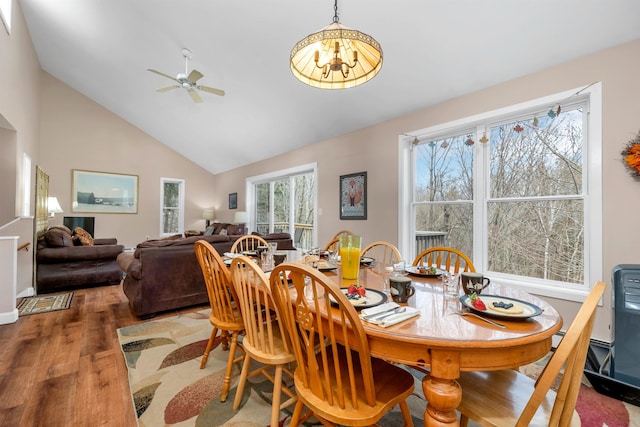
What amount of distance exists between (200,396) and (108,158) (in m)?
7.04

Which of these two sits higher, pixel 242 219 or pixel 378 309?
Answer: pixel 242 219

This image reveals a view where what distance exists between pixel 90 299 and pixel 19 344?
1.45 m

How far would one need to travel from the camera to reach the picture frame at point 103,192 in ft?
21.1

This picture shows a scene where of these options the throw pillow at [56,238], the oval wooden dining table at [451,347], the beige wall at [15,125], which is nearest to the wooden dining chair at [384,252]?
the oval wooden dining table at [451,347]

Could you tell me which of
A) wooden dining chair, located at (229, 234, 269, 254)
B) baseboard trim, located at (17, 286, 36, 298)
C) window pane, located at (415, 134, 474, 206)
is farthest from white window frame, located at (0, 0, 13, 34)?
window pane, located at (415, 134, 474, 206)

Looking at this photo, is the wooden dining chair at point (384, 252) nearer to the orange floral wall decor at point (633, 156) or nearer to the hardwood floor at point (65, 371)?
the orange floral wall decor at point (633, 156)

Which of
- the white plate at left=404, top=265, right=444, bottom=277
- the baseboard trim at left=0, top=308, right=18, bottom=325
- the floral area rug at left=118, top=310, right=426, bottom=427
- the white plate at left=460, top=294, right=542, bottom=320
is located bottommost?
the floral area rug at left=118, top=310, right=426, bottom=427

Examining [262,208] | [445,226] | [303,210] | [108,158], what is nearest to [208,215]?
[262,208]

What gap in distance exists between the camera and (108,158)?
6785mm

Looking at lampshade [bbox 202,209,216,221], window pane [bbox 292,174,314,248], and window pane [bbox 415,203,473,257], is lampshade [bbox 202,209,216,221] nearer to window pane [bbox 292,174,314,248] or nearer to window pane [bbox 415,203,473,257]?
window pane [bbox 292,174,314,248]

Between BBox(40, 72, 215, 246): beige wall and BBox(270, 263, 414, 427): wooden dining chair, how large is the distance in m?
7.34

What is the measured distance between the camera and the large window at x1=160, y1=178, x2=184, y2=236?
7.53 meters

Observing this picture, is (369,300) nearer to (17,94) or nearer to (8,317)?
(8,317)

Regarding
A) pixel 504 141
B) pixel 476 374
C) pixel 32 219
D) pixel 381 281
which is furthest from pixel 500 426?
pixel 32 219
